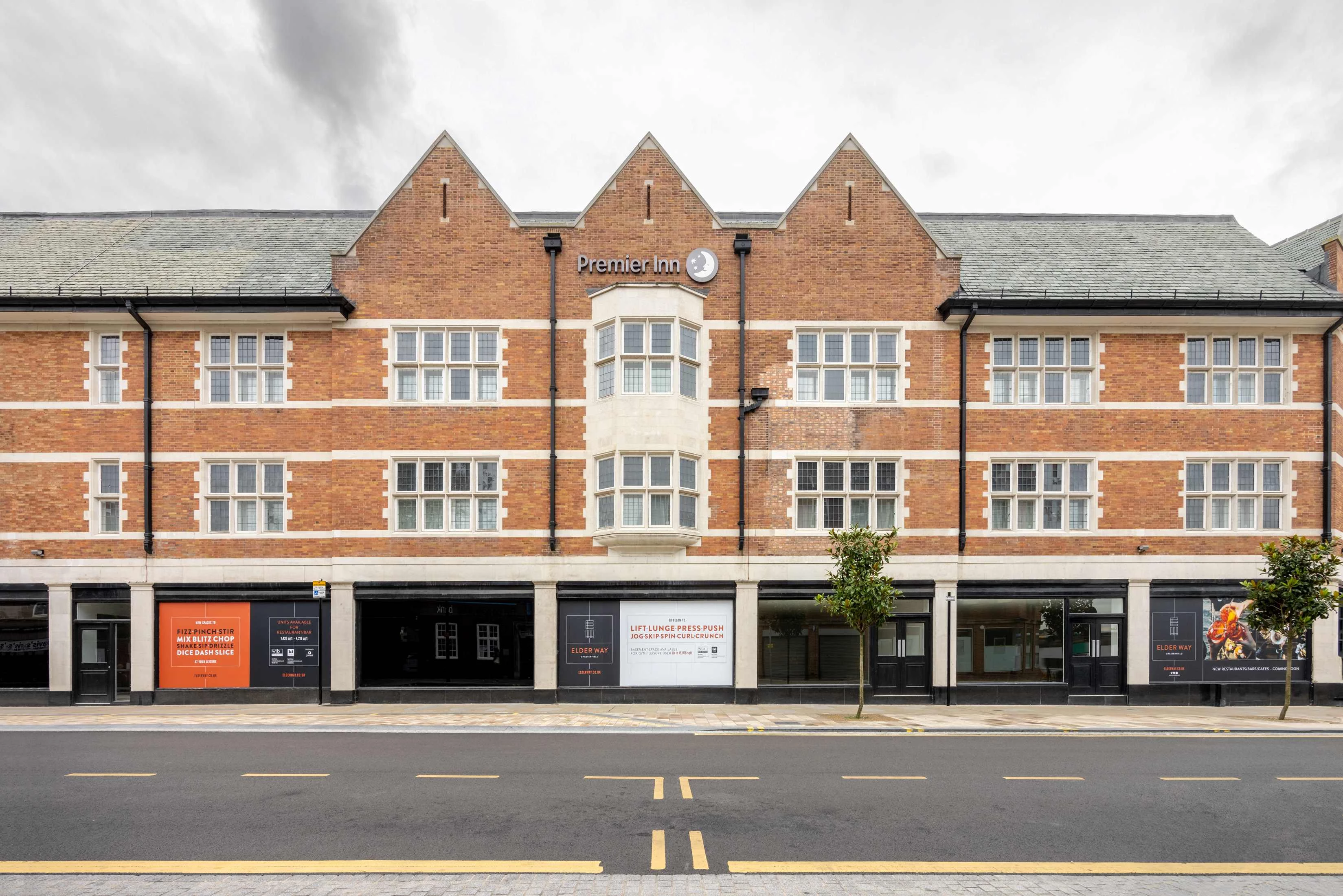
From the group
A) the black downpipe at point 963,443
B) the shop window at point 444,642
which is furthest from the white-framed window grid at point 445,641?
the black downpipe at point 963,443

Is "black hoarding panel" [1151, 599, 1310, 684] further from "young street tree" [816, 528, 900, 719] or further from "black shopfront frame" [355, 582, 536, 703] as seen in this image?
"black shopfront frame" [355, 582, 536, 703]

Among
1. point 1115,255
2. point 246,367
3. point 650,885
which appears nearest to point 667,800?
point 650,885

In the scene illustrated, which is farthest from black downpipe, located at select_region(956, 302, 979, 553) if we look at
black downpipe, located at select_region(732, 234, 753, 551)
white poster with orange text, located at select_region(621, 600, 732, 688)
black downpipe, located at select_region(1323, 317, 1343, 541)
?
black downpipe, located at select_region(1323, 317, 1343, 541)

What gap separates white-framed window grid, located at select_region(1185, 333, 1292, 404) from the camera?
20062 mm

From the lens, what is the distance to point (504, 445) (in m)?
19.6

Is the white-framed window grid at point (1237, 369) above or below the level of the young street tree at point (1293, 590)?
above

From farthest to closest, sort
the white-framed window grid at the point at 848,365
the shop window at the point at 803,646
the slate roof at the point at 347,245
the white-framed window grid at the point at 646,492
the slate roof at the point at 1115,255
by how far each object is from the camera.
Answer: the slate roof at the point at 1115,255
the slate roof at the point at 347,245
the white-framed window grid at the point at 848,365
the shop window at the point at 803,646
the white-framed window grid at the point at 646,492

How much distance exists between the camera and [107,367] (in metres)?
19.7

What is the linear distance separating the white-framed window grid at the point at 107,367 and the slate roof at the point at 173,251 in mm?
1206

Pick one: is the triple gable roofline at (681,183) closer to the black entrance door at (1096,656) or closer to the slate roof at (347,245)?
the slate roof at (347,245)

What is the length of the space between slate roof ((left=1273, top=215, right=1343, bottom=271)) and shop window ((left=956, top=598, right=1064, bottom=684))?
11614mm

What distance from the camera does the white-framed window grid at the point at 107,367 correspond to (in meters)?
19.7

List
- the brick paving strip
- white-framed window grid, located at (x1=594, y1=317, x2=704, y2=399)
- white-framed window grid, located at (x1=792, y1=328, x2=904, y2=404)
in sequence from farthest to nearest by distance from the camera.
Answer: white-framed window grid, located at (x1=792, y1=328, x2=904, y2=404), white-framed window grid, located at (x1=594, y1=317, x2=704, y2=399), the brick paving strip

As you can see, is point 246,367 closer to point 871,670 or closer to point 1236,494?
point 871,670
